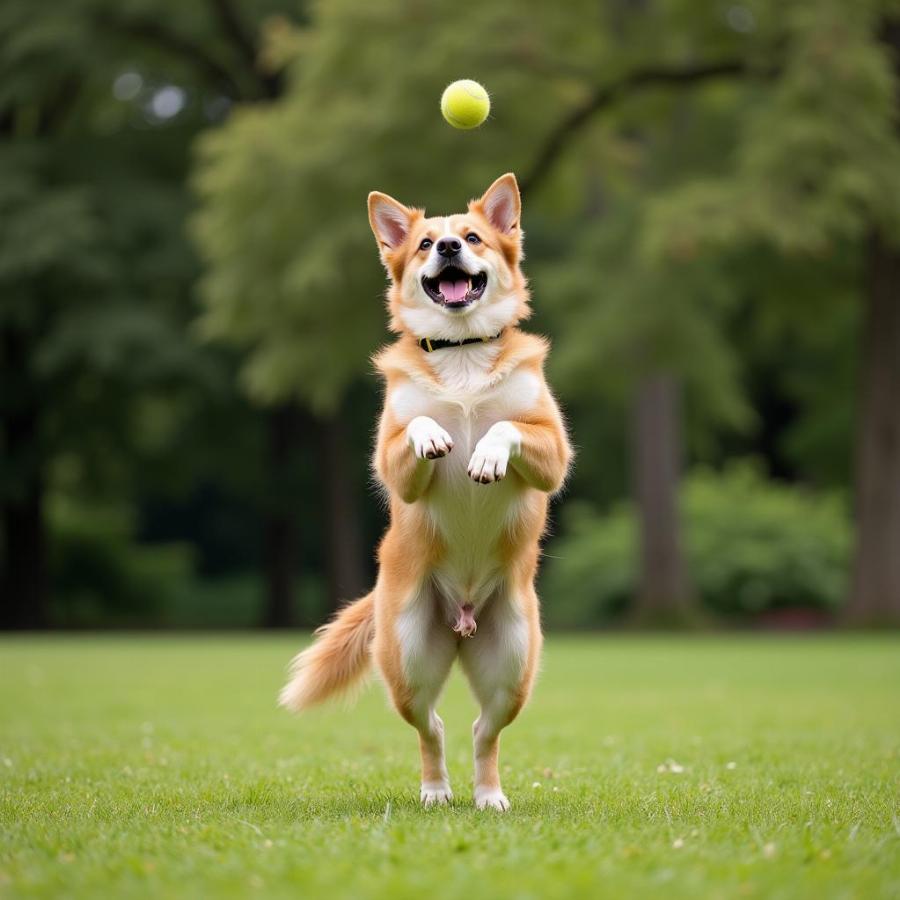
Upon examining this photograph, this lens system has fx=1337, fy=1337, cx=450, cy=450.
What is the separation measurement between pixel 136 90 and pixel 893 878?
3003 cm

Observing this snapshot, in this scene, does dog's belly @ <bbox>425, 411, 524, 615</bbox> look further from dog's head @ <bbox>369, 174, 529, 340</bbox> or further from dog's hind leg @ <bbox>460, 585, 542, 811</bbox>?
dog's head @ <bbox>369, 174, 529, 340</bbox>

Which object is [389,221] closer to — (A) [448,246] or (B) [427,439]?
(A) [448,246]

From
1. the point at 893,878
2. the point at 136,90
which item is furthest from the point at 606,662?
the point at 136,90

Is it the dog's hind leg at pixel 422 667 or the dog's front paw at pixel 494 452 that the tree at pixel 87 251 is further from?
the dog's front paw at pixel 494 452

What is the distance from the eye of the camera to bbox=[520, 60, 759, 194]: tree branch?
2108cm

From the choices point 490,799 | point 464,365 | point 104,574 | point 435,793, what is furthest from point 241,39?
point 490,799

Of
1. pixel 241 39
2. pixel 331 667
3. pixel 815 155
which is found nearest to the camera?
pixel 331 667

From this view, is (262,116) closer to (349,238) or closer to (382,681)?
(349,238)

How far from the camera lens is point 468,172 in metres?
21.3

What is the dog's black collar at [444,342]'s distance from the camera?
5.56 meters

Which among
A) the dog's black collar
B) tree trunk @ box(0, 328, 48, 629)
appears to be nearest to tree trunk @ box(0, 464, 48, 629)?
tree trunk @ box(0, 328, 48, 629)

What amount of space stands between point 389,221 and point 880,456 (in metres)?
16.6

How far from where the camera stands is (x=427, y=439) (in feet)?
16.6

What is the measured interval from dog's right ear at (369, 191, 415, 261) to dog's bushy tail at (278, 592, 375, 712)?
160cm
